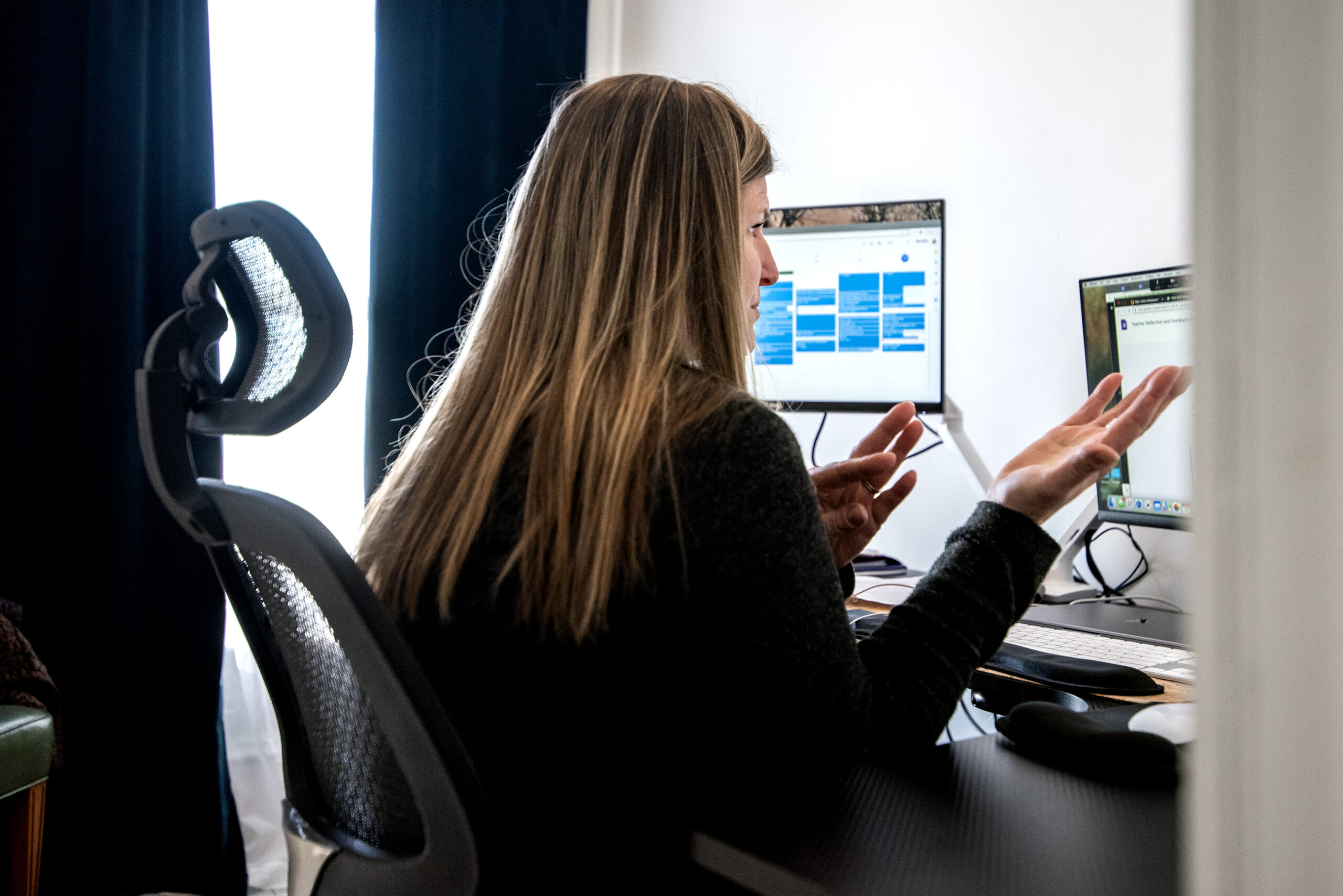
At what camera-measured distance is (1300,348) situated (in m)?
0.26

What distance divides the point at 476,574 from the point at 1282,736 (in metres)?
0.52

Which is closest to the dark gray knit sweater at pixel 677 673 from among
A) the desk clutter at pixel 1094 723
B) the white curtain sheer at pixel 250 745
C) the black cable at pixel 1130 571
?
the desk clutter at pixel 1094 723

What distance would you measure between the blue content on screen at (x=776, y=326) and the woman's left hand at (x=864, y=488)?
95cm

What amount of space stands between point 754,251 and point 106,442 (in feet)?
5.26

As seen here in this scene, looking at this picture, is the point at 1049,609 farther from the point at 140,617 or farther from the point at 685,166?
the point at 140,617

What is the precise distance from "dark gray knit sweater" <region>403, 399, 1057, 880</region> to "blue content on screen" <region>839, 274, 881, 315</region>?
135 centimetres

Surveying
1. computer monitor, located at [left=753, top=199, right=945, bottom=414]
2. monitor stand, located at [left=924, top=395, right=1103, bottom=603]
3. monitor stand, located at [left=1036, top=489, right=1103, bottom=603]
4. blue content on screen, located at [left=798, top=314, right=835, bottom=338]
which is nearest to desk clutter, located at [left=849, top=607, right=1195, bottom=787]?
monitor stand, located at [left=924, top=395, right=1103, bottom=603]

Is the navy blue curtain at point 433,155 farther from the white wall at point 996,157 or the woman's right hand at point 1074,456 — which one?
the woman's right hand at point 1074,456

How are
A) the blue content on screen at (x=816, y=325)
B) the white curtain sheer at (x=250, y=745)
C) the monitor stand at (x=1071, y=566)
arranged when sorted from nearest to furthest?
the monitor stand at (x=1071, y=566) → the blue content on screen at (x=816, y=325) → the white curtain sheer at (x=250, y=745)

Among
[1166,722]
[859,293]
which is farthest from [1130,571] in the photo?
[1166,722]

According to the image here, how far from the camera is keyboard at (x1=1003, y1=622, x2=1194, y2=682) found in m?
1.11

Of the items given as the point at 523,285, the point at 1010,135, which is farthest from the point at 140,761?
the point at 1010,135

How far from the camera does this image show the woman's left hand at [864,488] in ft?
3.56

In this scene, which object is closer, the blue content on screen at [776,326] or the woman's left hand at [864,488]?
the woman's left hand at [864,488]
